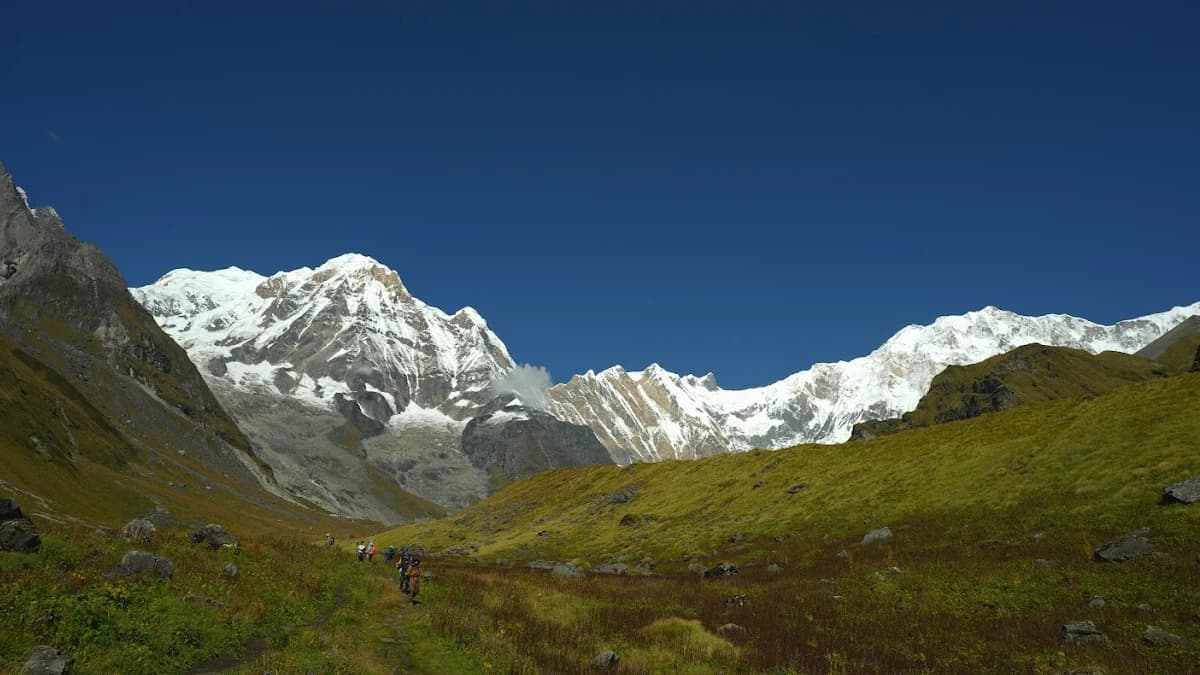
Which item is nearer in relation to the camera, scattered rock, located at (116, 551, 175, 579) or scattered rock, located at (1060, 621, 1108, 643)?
scattered rock, located at (1060, 621, 1108, 643)

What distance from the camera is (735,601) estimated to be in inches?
1503

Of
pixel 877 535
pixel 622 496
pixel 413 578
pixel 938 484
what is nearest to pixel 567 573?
pixel 413 578

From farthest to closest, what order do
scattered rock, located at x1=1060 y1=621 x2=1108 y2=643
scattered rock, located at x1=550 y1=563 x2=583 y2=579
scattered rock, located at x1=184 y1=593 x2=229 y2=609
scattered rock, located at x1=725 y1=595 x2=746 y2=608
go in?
scattered rock, located at x1=550 y1=563 x2=583 y2=579, scattered rock, located at x1=725 y1=595 x2=746 y2=608, scattered rock, located at x1=184 y1=593 x2=229 y2=609, scattered rock, located at x1=1060 y1=621 x2=1108 y2=643

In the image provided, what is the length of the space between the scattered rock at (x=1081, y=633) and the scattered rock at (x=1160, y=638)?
1.21 metres

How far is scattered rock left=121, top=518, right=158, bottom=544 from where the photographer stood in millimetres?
31828

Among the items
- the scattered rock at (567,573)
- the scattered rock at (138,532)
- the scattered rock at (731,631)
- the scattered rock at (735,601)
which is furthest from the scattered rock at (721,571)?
the scattered rock at (138,532)

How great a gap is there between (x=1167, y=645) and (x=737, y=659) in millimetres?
13619

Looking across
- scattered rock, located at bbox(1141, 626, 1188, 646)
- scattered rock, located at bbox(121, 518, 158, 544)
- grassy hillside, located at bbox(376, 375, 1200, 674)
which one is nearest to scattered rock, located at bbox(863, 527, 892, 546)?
grassy hillside, located at bbox(376, 375, 1200, 674)

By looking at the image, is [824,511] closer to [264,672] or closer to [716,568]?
[716,568]

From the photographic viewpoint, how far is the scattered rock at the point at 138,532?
104 ft

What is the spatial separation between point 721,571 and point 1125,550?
26.7 m

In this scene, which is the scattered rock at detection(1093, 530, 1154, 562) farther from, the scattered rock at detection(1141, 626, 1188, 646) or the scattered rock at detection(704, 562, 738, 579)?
the scattered rock at detection(704, 562, 738, 579)

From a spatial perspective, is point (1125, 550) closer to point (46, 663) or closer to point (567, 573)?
point (567, 573)

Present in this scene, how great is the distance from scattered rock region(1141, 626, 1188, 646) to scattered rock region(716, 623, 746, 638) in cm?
1352
